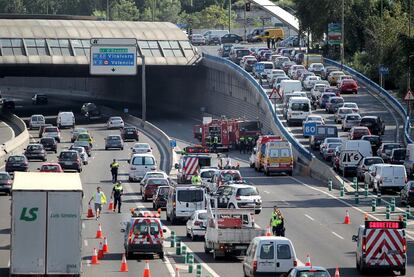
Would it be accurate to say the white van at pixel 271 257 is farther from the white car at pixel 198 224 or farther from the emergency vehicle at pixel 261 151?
the emergency vehicle at pixel 261 151

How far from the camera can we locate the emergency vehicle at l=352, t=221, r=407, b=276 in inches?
1526

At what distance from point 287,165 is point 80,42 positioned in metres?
52.2

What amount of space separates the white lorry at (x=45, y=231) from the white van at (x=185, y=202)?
18.3m

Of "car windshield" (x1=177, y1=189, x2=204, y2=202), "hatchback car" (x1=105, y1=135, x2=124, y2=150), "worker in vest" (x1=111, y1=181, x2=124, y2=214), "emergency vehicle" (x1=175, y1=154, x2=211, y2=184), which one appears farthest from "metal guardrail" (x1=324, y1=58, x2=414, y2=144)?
"car windshield" (x1=177, y1=189, x2=204, y2=202)

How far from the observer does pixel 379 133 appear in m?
90.4

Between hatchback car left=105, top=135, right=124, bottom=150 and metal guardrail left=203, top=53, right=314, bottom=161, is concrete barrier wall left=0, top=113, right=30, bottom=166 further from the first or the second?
metal guardrail left=203, top=53, right=314, bottom=161

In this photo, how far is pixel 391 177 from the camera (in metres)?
65.7

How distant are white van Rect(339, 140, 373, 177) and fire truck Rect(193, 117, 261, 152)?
21.3m

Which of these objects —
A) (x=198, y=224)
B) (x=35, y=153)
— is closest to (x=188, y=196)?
(x=198, y=224)

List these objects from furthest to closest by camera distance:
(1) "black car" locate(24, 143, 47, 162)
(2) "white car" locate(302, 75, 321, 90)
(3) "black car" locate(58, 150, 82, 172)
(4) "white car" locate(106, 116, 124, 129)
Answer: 1. (4) "white car" locate(106, 116, 124, 129)
2. (2) "white car" locate(302, 75, 321, 90)
3. (1) "black car" locate(24, 143, 47, 162)
4. (3) "black car" locate(58, 150, 82, 172)

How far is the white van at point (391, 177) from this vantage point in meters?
65.5

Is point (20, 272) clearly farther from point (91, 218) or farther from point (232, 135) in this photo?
point (232, 135)

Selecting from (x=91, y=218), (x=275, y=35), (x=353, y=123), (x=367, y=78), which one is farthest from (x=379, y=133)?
(x=275, y=35)

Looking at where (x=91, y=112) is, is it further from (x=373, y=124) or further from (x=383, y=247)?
(x=383, y=247)
